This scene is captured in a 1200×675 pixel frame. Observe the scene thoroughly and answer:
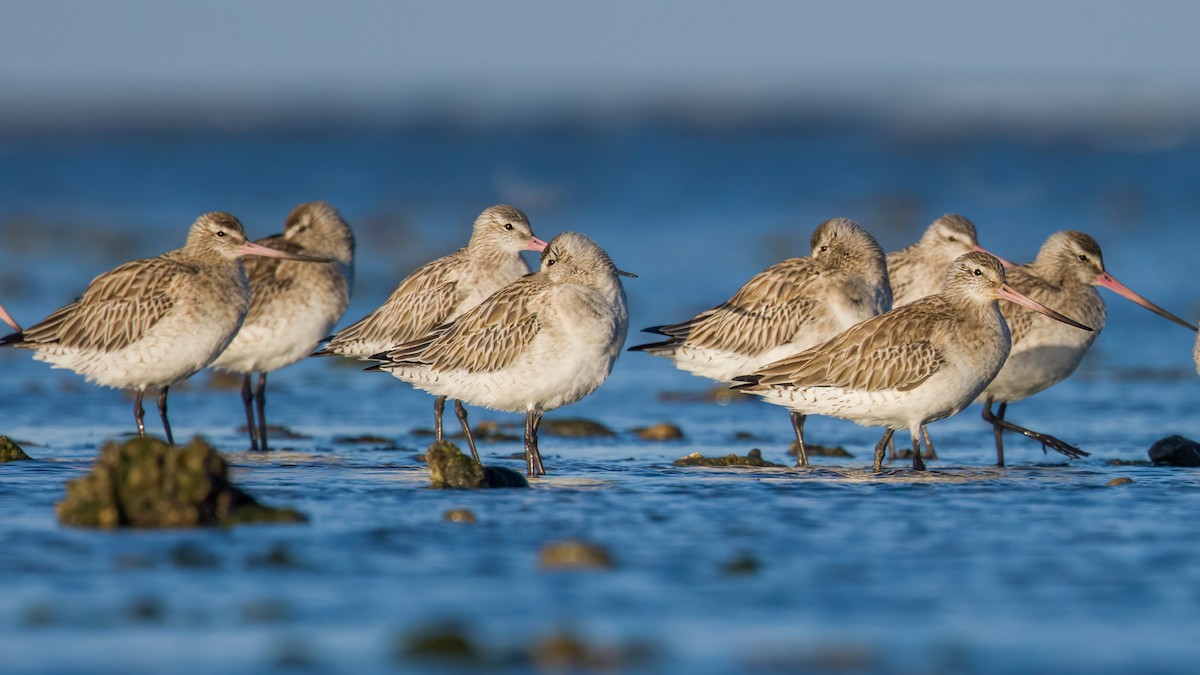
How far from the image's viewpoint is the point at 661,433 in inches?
519

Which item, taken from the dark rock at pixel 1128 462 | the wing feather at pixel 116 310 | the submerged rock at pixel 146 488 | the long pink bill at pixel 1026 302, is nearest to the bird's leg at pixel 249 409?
the wing feather at pixel 116 310

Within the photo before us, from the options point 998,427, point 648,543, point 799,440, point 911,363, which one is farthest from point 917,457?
point 648,543

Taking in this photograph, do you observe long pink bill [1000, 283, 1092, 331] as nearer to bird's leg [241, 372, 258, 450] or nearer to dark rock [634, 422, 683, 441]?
dark rock [634, 422, 683, 441]

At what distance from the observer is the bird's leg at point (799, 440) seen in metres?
11.7

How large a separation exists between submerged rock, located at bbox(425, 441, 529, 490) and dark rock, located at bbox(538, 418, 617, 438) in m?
3.25

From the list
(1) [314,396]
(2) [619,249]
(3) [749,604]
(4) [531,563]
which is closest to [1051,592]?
(3) [749,604]

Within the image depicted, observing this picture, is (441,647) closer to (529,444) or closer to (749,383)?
(529,444)

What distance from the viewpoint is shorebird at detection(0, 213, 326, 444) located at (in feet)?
38.8

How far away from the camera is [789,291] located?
12516mm

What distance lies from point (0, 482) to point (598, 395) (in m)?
6.89

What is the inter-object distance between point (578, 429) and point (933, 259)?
3197 millimetres

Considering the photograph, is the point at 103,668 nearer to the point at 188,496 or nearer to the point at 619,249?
the point at 188,496

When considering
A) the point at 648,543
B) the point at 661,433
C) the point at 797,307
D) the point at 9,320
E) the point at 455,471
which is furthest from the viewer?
the point at 661,433

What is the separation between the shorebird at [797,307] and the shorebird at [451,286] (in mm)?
1155
